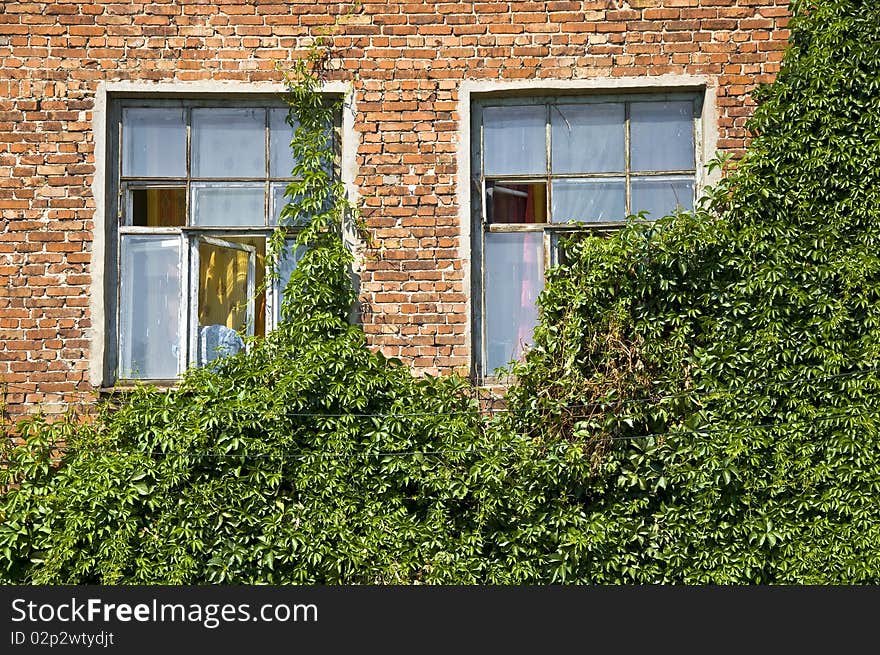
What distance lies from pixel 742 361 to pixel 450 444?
81.7 inches

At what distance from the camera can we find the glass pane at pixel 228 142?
726 centimetres

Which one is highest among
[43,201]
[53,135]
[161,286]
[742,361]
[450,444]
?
[53,135]

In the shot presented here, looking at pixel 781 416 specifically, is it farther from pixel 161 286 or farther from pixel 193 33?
pixel 193 33

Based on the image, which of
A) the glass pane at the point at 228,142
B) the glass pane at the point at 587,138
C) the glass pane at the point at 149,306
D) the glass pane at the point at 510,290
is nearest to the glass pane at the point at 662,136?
the glass pane at the point at 587,138

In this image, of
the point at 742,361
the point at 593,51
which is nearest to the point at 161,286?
the point at 593,51

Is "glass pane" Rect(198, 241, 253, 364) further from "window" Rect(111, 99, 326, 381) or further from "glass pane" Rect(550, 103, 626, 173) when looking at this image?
"glass pane" Rect(550, 103, 626, 173)

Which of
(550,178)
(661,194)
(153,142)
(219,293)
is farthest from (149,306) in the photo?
(661,194)

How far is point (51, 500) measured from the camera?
21.7 ft

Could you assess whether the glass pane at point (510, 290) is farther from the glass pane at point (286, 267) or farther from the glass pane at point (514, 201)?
the glass pane at point (286, 267)

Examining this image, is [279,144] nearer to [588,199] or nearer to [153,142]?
[153,142]

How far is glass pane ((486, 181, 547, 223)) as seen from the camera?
7.30m

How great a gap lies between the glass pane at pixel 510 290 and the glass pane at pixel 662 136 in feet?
3.22

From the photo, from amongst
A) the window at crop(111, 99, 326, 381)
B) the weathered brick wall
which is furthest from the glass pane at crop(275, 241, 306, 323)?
the weathered brick wall

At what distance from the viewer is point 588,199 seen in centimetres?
728
